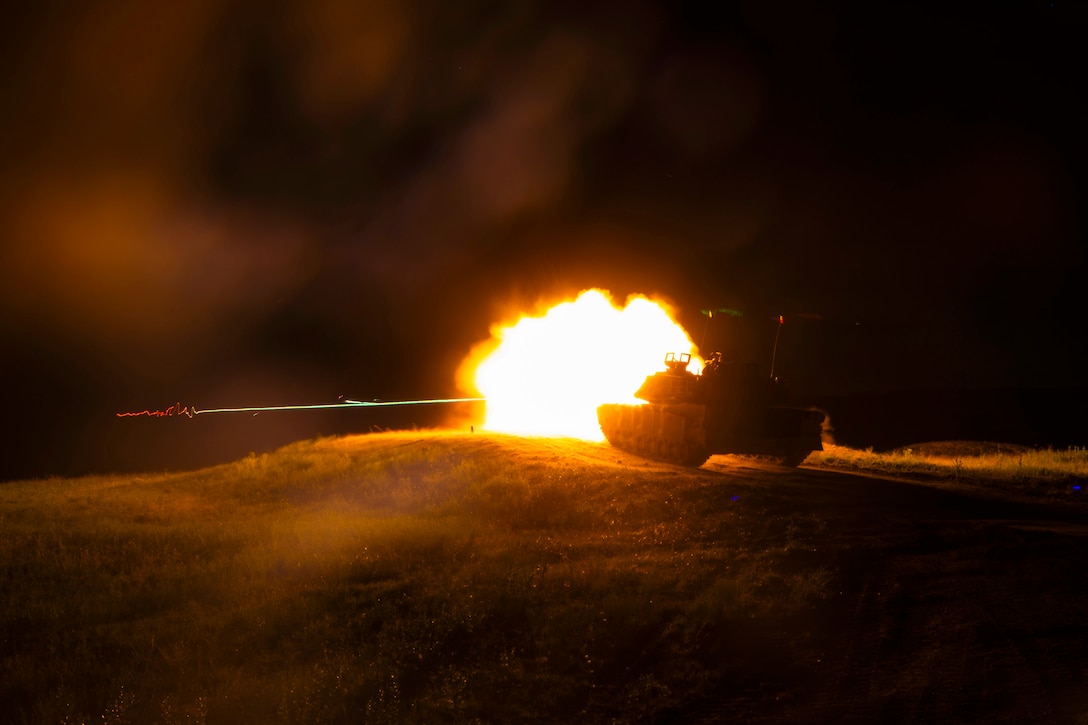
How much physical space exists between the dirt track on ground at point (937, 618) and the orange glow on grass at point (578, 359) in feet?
35.6

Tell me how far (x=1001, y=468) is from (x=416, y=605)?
48.5 feet

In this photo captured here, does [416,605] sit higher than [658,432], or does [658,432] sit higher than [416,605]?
[658,432]

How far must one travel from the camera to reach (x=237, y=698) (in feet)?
22.9

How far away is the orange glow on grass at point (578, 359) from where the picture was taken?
82.0ft

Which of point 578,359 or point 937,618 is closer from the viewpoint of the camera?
point 937,618

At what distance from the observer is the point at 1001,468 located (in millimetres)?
17922

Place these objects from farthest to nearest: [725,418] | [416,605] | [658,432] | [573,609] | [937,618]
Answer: [658,432] < [725,418] < [416,605] < [573,609] < [937,618]

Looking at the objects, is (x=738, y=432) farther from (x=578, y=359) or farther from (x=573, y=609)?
(x=578, y=359)

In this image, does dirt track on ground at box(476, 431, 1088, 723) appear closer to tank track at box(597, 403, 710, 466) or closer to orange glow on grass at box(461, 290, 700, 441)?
tank track at box(597, 403, 710, 466)

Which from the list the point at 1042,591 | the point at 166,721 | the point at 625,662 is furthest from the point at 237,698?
the point at 1042,591

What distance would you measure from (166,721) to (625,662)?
409 cm

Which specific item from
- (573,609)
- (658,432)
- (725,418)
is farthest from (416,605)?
(658,432)

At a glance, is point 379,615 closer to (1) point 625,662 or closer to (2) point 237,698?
(2) point 237,698

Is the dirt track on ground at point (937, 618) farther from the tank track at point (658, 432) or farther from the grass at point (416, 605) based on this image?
the tank track at point (658, 432)
